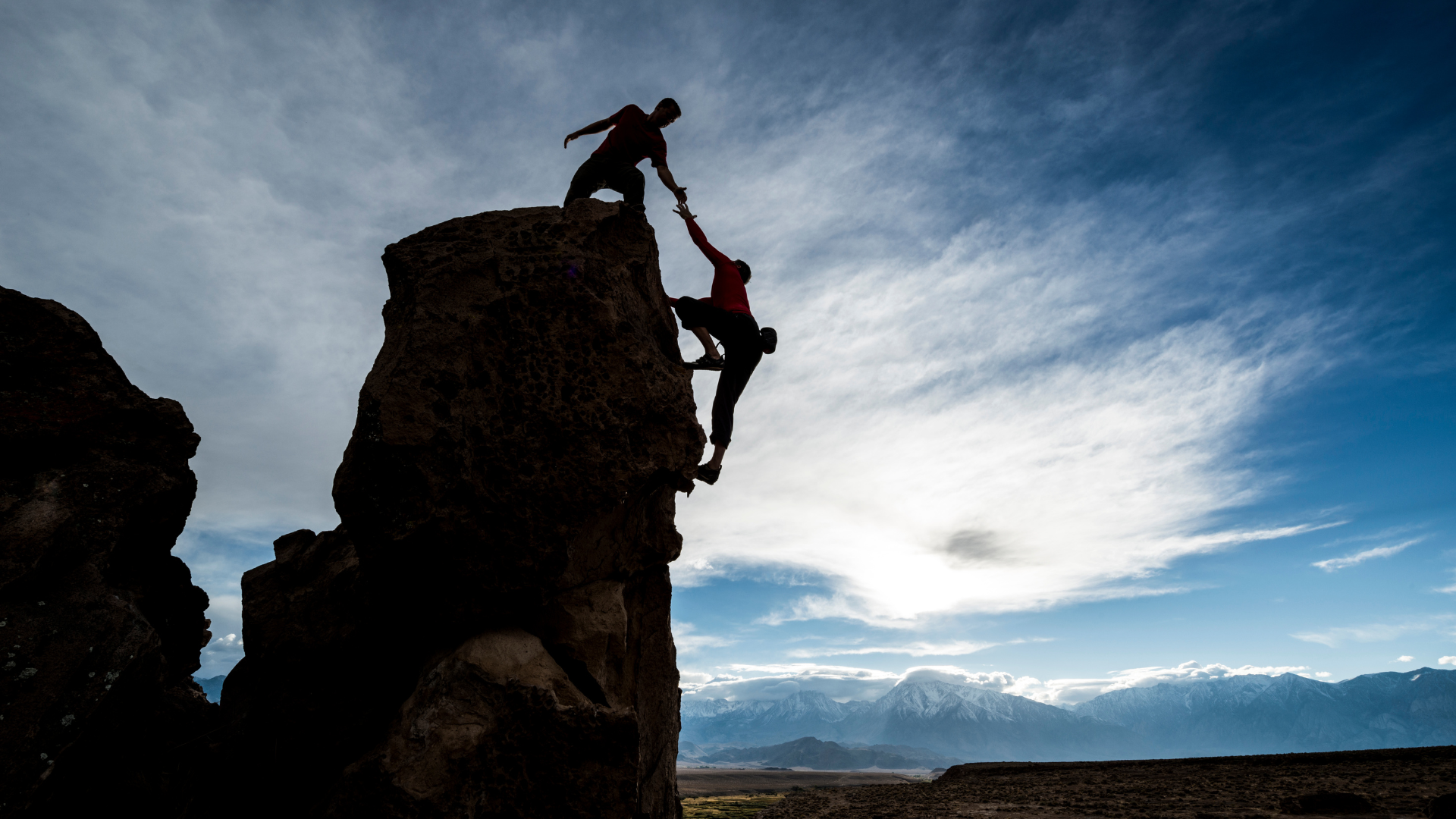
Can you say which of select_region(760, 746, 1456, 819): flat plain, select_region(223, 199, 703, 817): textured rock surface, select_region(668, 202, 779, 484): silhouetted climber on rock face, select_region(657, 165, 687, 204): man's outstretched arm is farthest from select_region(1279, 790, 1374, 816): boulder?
select_region(657, 165, 687, 204): man's outstretched arm

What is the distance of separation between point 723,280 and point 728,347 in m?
1.07

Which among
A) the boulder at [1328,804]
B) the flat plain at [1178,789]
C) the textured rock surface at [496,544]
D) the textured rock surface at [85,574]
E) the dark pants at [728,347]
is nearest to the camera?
the textured rock surface at [85,574]

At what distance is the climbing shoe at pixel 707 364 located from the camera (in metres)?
9.98

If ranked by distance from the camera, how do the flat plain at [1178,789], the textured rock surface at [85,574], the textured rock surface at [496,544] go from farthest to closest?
1. the flat plain at [1178,789]
2. the textured rock surface at [496,544]
3. the textured rock surface at [85,574]

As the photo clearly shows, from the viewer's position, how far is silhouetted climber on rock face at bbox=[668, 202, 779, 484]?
9.91 meters

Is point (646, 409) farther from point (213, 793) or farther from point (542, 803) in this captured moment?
point (213, 793)

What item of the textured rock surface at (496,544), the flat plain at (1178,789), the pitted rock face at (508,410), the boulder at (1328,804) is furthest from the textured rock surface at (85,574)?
the boulder at (1328,804)

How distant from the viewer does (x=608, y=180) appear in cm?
1020

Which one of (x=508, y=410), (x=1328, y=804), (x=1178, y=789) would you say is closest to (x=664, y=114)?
(x=508, y=410)

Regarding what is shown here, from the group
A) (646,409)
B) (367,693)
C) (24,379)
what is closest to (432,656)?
(367,693)

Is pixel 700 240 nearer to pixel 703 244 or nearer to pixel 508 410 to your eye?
pixel 703 244

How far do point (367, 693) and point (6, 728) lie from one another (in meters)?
3.41

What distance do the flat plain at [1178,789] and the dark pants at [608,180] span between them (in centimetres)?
1673

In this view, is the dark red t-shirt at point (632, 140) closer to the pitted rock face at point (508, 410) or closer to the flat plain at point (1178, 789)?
the pitted rock face at point (508, 410)
